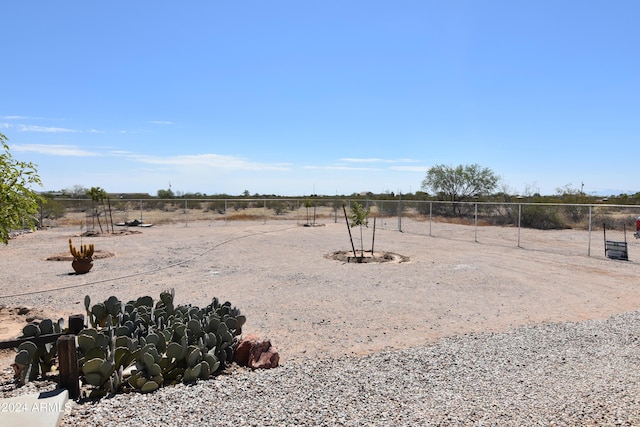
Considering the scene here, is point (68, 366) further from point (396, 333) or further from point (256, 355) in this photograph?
point (396, 333)

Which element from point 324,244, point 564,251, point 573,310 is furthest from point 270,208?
point 573,310

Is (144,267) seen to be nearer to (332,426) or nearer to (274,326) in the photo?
(274,326)

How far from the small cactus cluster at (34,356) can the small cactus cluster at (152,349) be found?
0.53 metres

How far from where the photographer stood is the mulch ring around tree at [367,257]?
612 inches

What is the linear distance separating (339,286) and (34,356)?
23.9 ft

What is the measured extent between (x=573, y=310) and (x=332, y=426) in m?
7.15

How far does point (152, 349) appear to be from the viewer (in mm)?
5016

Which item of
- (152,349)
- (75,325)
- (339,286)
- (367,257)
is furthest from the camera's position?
Result: (367,257)

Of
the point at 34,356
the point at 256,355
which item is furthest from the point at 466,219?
the point at 34,356

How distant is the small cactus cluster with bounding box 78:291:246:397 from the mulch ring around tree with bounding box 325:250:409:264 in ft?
30.6

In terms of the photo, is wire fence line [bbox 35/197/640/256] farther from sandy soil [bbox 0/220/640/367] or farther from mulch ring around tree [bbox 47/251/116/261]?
mulch ring around tree [bbox 47/251/116/261]

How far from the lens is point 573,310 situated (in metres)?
9.13

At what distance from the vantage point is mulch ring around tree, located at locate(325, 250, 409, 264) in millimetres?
15553

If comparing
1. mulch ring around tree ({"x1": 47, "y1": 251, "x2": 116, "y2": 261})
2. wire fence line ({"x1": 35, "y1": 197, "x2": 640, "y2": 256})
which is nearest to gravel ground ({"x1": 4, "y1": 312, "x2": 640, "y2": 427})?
mulch ring around tree ({"x1": 47, "y1": 251, "x2": 116, "y2": 261})
